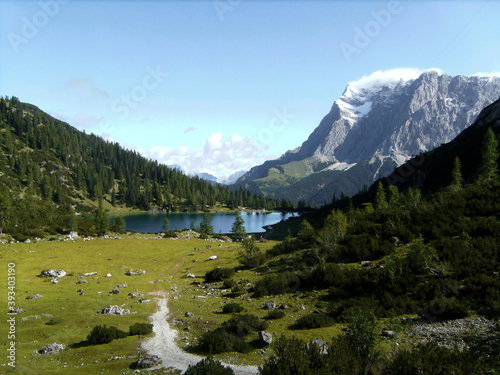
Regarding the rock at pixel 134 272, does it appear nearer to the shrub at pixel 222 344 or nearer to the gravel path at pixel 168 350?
the gravel path at pixel 168 350

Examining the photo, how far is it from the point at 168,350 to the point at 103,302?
15.7 metres

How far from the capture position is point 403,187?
131625 mm

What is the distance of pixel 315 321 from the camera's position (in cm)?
2188

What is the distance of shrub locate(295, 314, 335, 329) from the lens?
71.3 feet

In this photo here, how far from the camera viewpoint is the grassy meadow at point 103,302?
60.2 feet

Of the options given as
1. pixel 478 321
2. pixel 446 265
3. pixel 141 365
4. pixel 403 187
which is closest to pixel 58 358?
pixel 141 365

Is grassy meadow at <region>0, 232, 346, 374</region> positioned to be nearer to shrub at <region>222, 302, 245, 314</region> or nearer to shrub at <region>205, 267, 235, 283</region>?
shrub at <region>222, 302, 245, 314</region>

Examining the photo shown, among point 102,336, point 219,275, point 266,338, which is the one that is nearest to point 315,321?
point 266,338

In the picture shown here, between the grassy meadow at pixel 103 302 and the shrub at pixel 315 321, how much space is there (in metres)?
0.52

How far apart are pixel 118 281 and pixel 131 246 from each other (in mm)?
27731

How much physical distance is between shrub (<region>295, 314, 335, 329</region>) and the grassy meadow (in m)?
0.52

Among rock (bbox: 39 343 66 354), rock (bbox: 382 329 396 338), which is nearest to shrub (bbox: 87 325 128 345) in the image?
rock (bbox: 39 343 66 354)

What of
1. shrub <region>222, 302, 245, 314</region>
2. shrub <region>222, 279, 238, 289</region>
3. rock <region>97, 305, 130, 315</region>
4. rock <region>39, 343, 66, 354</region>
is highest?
rock <region>39, 343, 66, 354</region>

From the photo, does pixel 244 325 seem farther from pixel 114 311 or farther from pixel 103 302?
pixel 103 302
